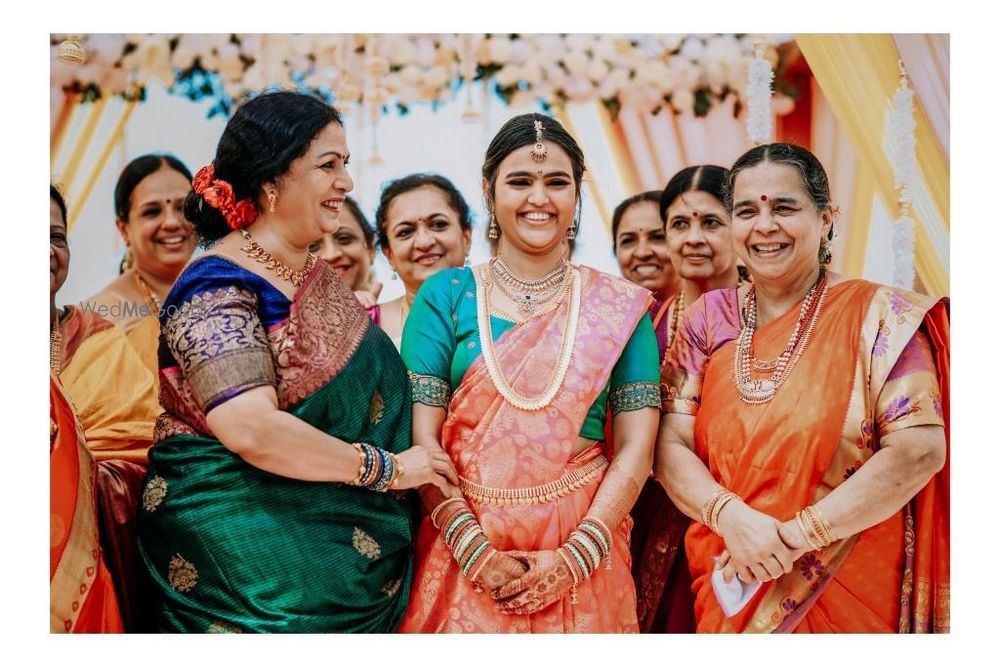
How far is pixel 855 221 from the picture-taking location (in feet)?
11.5

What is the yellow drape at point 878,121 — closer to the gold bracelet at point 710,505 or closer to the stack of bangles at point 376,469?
the gold bracelet at point 710,505

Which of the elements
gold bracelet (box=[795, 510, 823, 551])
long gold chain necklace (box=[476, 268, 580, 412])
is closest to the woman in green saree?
long gold chain necklace (box=[476, 268, 580, 412])

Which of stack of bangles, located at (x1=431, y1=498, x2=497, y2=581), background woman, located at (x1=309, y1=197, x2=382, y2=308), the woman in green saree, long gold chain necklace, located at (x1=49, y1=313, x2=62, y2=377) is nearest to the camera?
the woman in green saree

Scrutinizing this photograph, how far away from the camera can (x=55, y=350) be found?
3342mm

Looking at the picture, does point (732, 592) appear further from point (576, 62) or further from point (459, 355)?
point (576, 62)

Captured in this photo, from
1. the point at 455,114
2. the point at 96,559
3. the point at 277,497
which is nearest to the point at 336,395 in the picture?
the point at 277,497

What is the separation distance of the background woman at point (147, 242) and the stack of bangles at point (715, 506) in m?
1.81

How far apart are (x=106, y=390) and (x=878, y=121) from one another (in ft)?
8.67

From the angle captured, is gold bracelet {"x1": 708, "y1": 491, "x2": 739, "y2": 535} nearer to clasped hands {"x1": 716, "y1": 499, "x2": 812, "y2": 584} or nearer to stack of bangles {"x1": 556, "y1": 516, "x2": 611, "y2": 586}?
clasped hands {"x1": 716, "y1": 499, "x2": 812, "y2": 584}

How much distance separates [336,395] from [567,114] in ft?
4.11

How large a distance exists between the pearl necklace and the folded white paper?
1.78 feet

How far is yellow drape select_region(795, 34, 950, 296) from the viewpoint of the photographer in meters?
3.46

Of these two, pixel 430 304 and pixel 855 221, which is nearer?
pixel 430 304

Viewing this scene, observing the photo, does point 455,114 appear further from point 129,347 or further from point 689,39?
point 129,347
